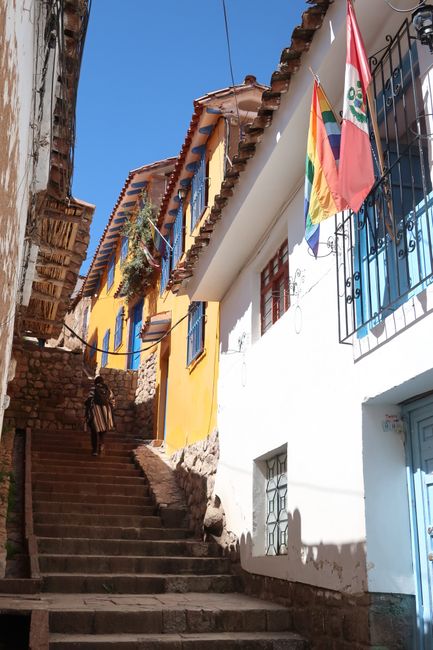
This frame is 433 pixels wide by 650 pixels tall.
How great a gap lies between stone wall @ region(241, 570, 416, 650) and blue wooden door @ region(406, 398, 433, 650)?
0.47 ft

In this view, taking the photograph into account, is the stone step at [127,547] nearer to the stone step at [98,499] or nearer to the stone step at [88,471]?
the stone step at [98,499]

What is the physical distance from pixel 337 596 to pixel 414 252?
3.09 meters

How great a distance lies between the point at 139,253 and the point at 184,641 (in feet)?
48.4

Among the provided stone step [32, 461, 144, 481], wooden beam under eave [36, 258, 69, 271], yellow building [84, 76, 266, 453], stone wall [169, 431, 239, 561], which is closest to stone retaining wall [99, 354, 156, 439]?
yellow building [84, 76, 266, 453]

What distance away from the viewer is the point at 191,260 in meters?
10.9

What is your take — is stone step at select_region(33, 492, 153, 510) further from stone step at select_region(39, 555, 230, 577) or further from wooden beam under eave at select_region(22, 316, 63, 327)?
wooden beam under eave at select_region(22, 316, 63, 327)

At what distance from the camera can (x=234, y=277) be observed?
1086cm

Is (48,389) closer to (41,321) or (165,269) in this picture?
(165,269)

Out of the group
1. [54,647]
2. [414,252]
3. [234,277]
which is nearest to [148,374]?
[234,277]

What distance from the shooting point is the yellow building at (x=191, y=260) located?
11.9m

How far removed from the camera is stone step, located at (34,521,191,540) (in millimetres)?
9977

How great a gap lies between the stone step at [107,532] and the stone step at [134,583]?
1.28 metres

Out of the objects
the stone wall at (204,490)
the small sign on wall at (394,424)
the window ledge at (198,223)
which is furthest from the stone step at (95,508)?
the small sign on wall at (394,424)

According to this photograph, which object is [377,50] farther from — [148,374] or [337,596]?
[148,374]
